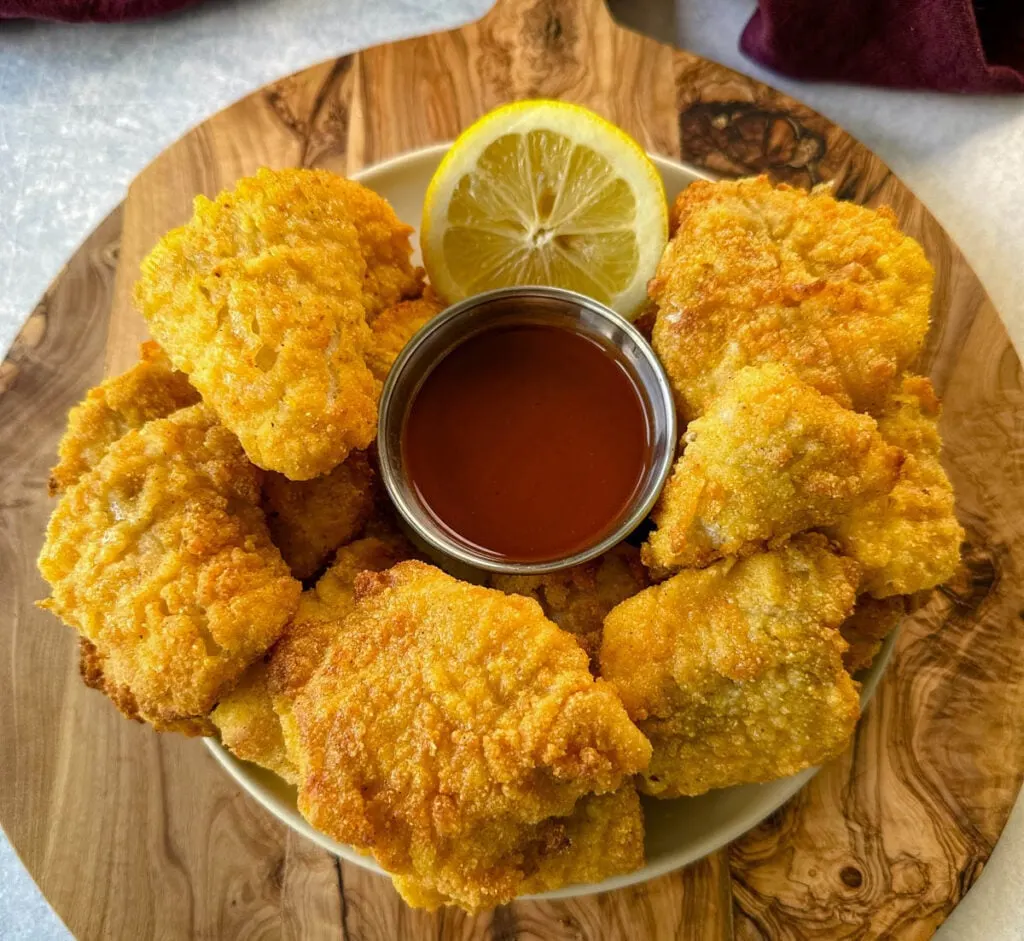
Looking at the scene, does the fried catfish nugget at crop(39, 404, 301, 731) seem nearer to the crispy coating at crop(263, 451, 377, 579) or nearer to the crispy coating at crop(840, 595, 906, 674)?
the crispy coating at crop(263, 451, 377, 579)

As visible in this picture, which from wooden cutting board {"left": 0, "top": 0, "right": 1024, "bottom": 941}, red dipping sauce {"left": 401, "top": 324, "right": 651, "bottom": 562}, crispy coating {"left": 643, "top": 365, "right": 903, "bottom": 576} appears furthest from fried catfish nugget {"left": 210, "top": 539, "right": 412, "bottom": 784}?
crispy coating {"left": 643, "top": 365, "right": 903, "bottom": 576}

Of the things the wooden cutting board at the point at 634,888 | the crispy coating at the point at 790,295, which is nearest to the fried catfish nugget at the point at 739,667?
the crispy coating at the point at 790,295

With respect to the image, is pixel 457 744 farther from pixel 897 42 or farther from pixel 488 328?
pixel 897 42

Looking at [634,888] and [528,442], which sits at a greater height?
[528,442]

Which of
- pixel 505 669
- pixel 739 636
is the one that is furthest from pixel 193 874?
pixel 739 636

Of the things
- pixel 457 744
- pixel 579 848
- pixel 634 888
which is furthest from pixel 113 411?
pixel 634 888

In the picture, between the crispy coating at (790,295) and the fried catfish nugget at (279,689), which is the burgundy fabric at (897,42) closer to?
the crispy coating at (790,295)

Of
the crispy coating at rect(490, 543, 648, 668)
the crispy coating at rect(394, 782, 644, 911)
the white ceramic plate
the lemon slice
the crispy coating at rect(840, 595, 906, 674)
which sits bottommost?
the white ceramic plate

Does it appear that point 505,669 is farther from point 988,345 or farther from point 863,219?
point 988,345

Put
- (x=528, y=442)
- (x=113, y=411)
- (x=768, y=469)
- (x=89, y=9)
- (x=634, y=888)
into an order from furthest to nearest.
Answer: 1. (x=89, y=9)
2. (x=634, y=888)
3. (x=528, y=442)
4. (x=113, y=411)
5. (x=768, y=469)
